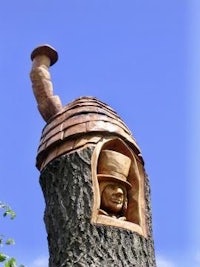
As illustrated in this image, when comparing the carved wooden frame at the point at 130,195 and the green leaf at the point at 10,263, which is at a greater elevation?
the carved wooden frame at the point at 130,195

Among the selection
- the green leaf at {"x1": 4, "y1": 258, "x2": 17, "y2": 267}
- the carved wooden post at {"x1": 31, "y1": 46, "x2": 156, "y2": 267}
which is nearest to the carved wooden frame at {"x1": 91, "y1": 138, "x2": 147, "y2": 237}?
the carved wooden post at {"x1": 31, "y1": 46, "x2": 156, "y2": 267}

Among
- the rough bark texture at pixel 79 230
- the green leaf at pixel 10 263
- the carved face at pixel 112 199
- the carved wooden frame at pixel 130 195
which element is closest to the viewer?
the rough bark texture at pixel 79 230

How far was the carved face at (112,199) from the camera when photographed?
2.94m

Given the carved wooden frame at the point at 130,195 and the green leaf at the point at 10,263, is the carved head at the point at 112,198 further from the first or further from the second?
the green leaf at the point at 10,263

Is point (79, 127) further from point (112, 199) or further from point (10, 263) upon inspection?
point (10, 263)

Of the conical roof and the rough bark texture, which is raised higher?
the conical roof

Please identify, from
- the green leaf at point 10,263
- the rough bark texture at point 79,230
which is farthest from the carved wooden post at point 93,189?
the green leaf at point 10,263

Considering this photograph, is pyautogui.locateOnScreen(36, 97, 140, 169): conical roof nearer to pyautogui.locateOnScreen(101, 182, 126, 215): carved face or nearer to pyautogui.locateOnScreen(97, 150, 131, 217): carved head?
pyautogui.locateOnScreen(97, 150, 131, 217): carved head

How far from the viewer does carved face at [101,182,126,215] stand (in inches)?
116

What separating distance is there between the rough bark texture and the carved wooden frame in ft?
0.10

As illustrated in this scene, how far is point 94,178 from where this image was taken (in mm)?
2857

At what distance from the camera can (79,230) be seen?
269 cm

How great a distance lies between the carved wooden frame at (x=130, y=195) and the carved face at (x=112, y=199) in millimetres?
75

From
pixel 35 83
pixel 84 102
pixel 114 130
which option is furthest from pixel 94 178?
pixel 35 83
